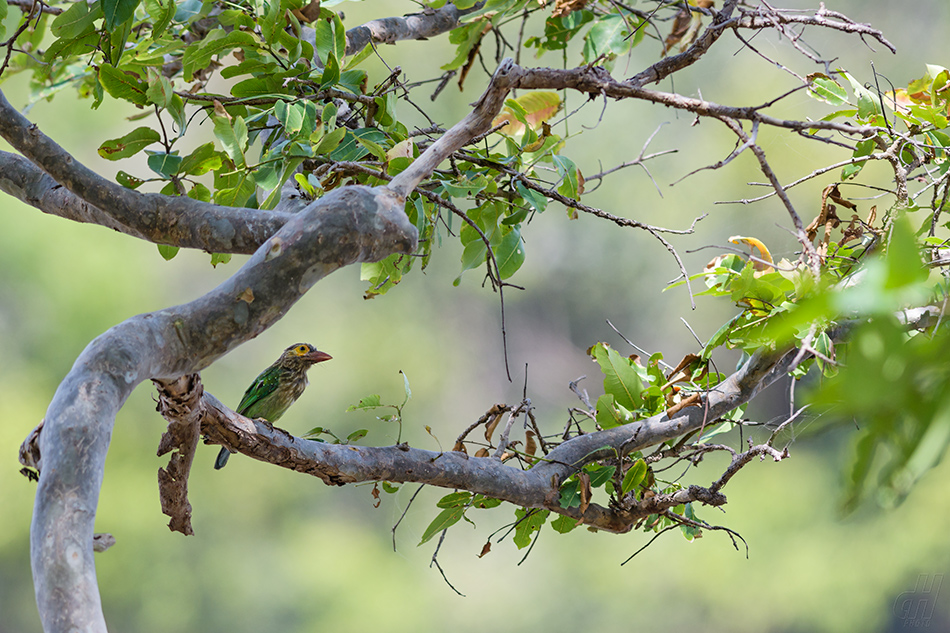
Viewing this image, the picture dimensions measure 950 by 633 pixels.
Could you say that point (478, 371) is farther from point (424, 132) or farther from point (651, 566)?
point (424, 132)

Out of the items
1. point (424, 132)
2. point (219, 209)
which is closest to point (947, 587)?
point (424, 132)

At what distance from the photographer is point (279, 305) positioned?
0.50 m

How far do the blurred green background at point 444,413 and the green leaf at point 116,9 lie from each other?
2.56 m

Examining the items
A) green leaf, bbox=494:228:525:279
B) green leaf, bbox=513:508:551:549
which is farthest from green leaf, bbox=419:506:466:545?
green leaf, bbox=494:228:525:279

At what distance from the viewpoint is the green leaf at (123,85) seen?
0.74 meters

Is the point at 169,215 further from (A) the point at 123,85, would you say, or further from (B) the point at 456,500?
(B) the point at 456,500

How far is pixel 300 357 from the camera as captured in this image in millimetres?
1292

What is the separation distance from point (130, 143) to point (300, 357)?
0.59 meters

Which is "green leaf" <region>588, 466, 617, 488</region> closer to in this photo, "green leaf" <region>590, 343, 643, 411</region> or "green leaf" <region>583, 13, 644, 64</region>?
"green leaf" <region>590, 343, 643, 411</region>

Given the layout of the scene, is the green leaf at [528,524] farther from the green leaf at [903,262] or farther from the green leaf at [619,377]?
the green leaf at [903,262]

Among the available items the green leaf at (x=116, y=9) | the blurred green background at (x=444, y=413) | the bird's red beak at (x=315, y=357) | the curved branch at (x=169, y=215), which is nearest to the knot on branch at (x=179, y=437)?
the curved branch at (x=169, y=215)

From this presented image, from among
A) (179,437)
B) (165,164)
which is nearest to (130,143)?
(165,164)

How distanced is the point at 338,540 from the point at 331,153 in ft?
10.1

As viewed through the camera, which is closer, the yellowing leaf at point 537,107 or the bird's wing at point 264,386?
the yellowing leaf at point 537,107
